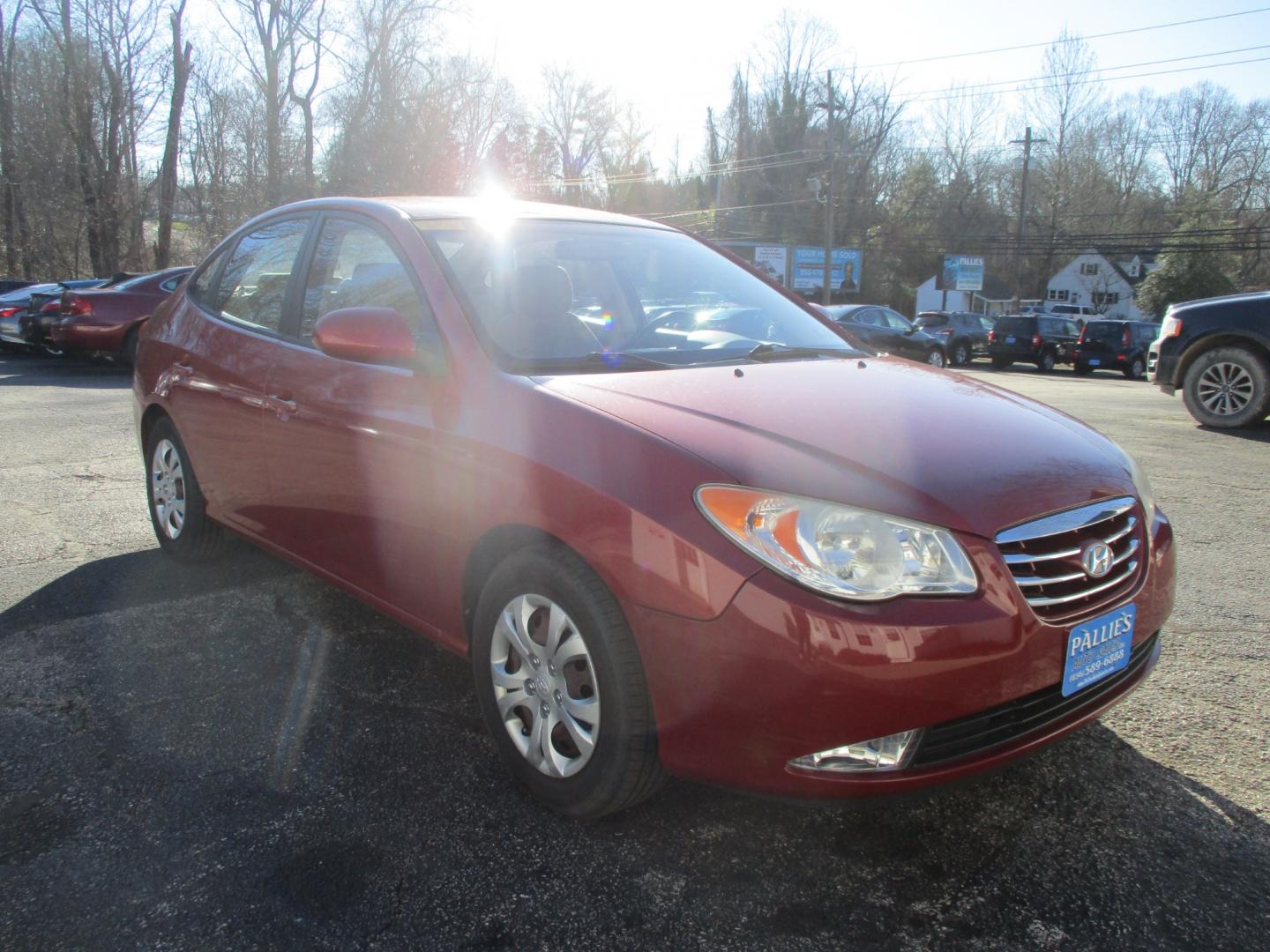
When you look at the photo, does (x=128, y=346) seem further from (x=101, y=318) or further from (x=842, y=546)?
(x=842, y=546)

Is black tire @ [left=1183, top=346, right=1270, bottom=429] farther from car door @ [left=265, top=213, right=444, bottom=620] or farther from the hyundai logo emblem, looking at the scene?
car door @ [left=265, top=213, right=444, bottom=620]

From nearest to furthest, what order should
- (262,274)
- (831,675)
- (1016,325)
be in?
(831,675), (262,274), (1016,325)

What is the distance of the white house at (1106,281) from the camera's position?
7388 cm

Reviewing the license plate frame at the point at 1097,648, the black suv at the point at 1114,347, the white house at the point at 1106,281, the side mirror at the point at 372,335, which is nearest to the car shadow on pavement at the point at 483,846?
the license plate frame at the point at 1097,648

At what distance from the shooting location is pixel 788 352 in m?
3.19

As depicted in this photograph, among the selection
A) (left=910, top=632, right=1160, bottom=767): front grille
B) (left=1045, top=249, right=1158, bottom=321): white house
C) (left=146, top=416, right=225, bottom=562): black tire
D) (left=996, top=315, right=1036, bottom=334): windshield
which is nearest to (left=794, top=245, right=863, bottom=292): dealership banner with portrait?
(left=1045, top=249, right=1158, bottom=321): white house

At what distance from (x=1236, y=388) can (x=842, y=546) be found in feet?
27.8

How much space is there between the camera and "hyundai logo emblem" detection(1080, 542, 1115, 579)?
2.20 metres

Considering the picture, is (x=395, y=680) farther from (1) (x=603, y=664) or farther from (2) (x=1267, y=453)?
(2) (x=1267, y=453)

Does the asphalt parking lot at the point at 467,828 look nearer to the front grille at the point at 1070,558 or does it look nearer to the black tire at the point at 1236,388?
the front grille at the point at 1070,558

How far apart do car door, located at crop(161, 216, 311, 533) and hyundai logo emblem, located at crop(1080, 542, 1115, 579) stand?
2.75m

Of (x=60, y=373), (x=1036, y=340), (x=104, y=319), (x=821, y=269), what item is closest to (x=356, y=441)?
(x=104, y=319)

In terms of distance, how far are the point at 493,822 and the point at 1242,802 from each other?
6.39 feet

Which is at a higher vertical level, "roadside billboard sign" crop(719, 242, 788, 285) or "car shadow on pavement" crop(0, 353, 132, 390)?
"roadside billboard sign" crop(719, 242, 788, 285)
